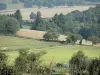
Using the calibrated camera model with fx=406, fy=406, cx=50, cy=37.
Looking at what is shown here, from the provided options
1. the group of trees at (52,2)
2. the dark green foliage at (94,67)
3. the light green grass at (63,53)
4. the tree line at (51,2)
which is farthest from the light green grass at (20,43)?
the group of trees at (52,2)

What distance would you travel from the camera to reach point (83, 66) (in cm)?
1703

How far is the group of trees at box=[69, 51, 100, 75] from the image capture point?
653 inches

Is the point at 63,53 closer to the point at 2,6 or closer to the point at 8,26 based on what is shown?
the point at 8,26

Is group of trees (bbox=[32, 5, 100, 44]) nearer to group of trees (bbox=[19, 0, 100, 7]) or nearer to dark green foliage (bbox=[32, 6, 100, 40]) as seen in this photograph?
dark green foliage (bbox=[32, 6, 100, 40])

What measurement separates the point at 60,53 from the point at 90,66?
621 centimetres

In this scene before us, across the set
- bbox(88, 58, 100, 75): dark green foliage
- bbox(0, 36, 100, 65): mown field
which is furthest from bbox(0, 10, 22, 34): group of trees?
bbox(88, 58, 100, 75): dark green foliage

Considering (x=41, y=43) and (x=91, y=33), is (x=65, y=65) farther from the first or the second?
(x=91, y=33)

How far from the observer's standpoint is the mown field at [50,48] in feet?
70.6

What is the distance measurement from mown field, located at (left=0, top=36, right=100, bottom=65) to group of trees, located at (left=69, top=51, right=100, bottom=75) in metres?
2.92

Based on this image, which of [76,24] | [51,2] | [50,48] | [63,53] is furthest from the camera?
[51,2]

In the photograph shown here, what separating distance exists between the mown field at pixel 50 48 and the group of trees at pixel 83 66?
2.92 meters

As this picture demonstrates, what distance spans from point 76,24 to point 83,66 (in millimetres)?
19670

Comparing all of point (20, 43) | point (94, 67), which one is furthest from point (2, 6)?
point (94, 67)

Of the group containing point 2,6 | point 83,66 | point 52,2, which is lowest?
point 83,66
